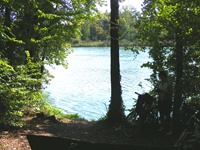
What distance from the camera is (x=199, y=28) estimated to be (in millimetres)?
6086

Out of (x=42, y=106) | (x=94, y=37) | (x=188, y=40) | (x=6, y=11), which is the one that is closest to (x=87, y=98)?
(x=42, y=106)

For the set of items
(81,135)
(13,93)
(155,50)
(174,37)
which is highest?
(174,37)

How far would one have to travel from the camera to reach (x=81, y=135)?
922 cm

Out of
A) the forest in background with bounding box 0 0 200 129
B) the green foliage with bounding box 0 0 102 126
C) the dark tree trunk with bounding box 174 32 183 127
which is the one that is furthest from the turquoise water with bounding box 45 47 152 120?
the dark tree trunk with bounding box 174 32 183 127

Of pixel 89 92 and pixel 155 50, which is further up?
pixel 155 50

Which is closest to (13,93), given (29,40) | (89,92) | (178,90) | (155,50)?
(155,50)

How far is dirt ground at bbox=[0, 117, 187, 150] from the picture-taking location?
25.1 ft

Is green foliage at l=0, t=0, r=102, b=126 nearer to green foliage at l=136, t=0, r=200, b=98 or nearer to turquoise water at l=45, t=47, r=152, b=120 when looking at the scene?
green foliage at l=136, t=0, r=200, b=98

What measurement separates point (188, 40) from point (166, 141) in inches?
117

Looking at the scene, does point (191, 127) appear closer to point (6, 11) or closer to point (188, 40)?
point (188, 40)

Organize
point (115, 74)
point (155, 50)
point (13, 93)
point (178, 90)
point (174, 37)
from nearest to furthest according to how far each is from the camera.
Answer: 1. point (174, 37)
2. point (178, 90)
3. point (13, 93)
4. point (155, 50)
5. point (115, 74)

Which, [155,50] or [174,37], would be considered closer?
[174,37]

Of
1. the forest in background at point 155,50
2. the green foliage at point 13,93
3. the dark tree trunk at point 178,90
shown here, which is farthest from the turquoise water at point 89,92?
the dark tree trunk at point 178,90

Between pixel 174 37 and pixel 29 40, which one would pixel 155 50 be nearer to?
pixel 174 37
